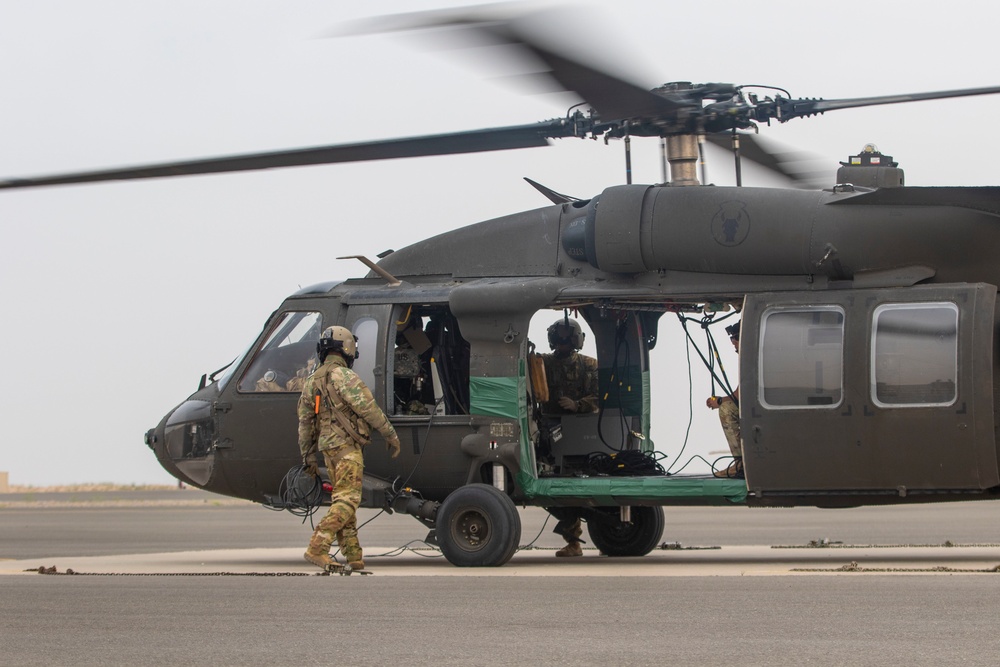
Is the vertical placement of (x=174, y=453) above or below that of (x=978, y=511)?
above

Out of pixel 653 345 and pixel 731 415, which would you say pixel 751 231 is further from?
pixel 653 345

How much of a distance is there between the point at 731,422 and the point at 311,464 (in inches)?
144

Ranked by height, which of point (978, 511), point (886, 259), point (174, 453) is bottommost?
point (978, 511)

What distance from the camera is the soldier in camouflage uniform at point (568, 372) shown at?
14195 mm

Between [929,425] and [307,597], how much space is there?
16.3 ft

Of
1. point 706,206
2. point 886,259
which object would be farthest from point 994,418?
point 706,206

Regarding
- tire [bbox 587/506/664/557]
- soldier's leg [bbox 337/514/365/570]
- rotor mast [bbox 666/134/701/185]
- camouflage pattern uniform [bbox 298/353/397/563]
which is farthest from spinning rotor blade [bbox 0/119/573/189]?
tire [bbox 587/506/664/557]

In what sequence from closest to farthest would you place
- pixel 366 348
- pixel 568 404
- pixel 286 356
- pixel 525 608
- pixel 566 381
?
pixel 525 608
pixel 366 348
pixel 286 356
pixel 568 404
pixel 566 381

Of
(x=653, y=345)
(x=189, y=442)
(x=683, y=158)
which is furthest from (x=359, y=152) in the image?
(x=653, y=345)

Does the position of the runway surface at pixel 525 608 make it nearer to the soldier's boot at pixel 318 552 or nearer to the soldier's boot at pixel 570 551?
the soldier's boot at pixel 318 552

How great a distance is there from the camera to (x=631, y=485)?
40.0 feet

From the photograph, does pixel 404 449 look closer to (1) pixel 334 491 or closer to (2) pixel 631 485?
(1) pixel 334 491

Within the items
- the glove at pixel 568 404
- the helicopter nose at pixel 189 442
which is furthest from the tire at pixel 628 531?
the helicopter nose at pixel 189 442

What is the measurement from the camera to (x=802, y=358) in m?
11.6
